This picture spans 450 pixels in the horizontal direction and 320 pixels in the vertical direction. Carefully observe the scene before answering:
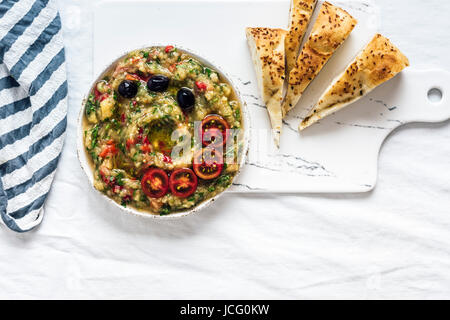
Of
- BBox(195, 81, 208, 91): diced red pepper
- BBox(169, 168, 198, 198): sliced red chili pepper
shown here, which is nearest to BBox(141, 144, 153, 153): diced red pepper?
BBox(169, 168, 198, 198): sliced red chili pepper

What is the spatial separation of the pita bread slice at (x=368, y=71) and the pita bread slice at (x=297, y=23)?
0.90ft

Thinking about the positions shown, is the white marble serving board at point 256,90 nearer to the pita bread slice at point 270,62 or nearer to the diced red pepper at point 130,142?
the pita bread slice at point 270,62

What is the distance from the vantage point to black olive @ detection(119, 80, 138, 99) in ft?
7.63

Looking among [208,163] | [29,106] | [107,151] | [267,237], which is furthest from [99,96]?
[267,237]

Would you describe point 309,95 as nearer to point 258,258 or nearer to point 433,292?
point 258,258

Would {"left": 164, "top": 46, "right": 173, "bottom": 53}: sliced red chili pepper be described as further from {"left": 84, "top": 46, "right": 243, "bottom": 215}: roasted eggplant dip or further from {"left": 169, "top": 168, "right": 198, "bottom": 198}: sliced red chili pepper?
{"left": 169, "top": 168, "right": 198, "bottom": 198}: sliced red chili pepper

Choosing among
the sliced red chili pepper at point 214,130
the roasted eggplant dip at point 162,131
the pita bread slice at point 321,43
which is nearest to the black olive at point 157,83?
the roasted eggplant dip at point 162,131

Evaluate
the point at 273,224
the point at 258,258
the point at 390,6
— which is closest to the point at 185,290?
the point at 258,258

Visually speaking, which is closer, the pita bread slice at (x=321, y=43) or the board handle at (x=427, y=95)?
the pita bread slice at (x=321, y=43)

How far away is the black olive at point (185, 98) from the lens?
2320mm

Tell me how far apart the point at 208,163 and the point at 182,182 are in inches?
6.1

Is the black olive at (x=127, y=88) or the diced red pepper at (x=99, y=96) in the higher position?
the black olive at (x=127, y=88)

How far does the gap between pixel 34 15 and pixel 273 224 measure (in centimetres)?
170

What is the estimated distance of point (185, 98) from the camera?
2320 millimetres
